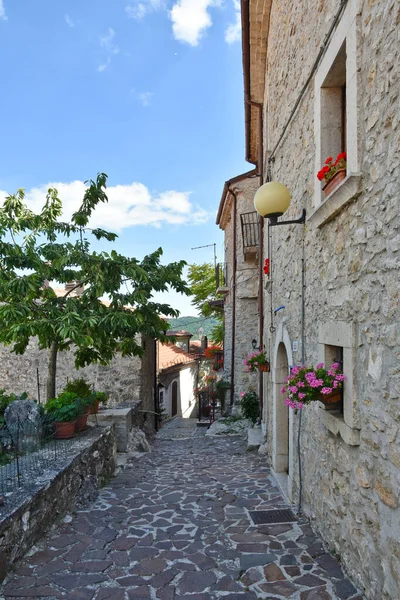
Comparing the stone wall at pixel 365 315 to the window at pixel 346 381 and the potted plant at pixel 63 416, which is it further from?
the potted plant at pixel 63 416

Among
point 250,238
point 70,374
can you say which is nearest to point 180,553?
point 70,374

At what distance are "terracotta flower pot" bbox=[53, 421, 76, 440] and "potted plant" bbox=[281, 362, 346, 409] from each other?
13.5 feet

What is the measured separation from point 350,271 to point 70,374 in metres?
9.71

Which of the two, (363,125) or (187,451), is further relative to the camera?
(187,451)

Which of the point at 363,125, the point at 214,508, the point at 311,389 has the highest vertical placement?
the point at 363,125

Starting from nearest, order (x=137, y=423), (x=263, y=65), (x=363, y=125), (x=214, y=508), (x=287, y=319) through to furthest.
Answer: (x=363, y=125) < (x=214, y=508) < (x=287, y=319) < (x=263, y=65) < (x=137, y=423)

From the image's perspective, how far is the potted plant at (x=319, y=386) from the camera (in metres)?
3.23

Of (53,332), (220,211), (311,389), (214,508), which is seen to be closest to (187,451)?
(214,508)

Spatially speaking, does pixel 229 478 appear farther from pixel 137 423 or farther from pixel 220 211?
pixel 220 211

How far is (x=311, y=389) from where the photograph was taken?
131 inches

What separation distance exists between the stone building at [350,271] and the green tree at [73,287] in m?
2.81

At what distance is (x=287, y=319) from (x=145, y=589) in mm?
3635

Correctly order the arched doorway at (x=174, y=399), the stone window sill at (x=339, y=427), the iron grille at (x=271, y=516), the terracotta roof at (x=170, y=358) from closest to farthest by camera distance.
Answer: the stone window sill at (x=339, y=427) < the iron grille at (x=271, y=516) < the terracotta roof at (x=170, y=358) < the arched doorway at (x=174, y=399)

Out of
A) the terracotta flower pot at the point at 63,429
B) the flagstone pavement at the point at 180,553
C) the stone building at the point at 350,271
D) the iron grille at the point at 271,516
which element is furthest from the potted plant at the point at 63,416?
the stone building at the point at 350,271
